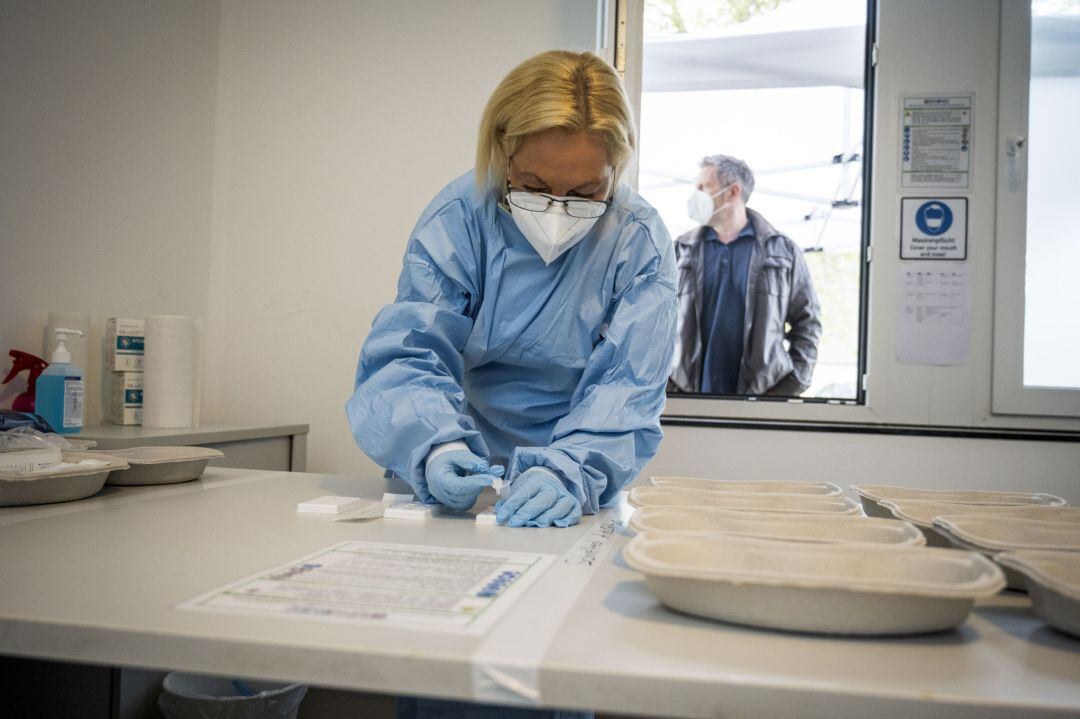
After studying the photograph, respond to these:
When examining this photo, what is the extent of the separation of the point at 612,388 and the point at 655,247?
29cm

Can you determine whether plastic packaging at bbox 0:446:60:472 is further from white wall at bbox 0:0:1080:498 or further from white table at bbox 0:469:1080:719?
white wall at bbox 0:0:1080:498

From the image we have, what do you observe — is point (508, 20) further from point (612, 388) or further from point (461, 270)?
point (612, 388)

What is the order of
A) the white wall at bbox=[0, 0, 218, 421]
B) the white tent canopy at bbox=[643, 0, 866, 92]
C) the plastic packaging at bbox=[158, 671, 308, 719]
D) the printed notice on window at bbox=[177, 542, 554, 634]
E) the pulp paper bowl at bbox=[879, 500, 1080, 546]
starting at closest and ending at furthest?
the printed notice on window at bbox=[177, 542, 554, 634], the pulp paper bowl at bbox=[879, 500, 1080, 546], the plastic packaging at bbox=[158, 671, 308, 719], the white wall at bbox=[0, 0, 218, 421], the white tent canopy at bbox=[643, 0, 866, 92]

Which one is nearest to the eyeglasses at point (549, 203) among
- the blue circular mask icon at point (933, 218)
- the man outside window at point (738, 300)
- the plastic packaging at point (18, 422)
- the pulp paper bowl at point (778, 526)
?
the pulp paper bowl at point (778, 526)

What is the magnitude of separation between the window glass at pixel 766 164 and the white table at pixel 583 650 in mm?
1932

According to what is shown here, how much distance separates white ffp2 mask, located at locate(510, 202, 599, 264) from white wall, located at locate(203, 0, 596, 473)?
133 cm

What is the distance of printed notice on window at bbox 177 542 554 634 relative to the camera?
0.63 meters

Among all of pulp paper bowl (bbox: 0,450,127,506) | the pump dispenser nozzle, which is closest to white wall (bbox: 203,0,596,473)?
the pump dispenser nozzle

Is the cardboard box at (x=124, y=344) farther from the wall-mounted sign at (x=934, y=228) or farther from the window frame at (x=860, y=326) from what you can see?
the wall-mounted sign at (x=934, y=228)

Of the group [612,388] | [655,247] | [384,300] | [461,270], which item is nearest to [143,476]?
[461,270]

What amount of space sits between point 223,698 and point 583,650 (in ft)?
4.10

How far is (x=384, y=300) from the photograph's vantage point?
2568 millimetres

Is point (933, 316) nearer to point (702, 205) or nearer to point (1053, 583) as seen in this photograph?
point (702, 205)

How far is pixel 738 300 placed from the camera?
2.72 meters
